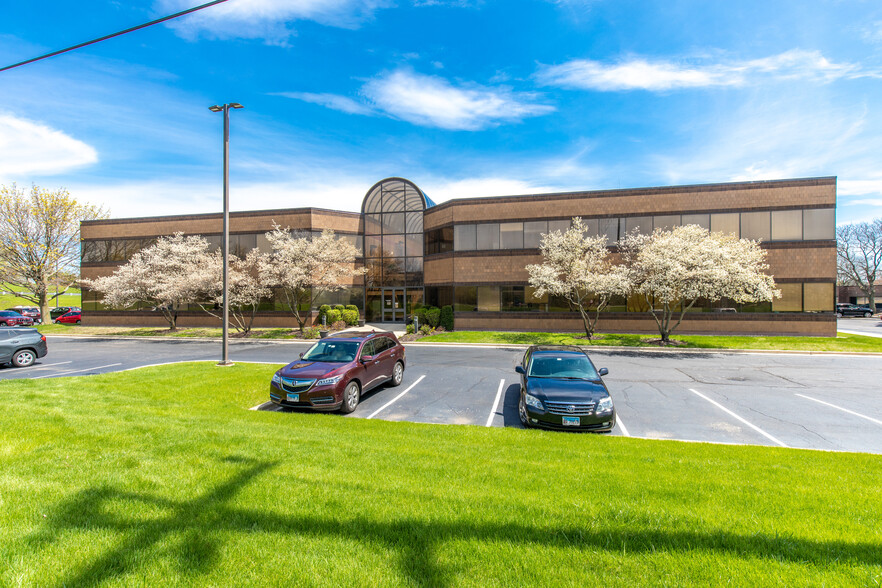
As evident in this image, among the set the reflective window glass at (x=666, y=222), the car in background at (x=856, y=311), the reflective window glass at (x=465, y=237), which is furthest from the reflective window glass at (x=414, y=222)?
the car in background at (x=856, y=311)

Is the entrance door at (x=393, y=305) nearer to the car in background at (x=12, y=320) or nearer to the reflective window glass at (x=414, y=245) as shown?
the reflective window glass at (x=414, y=245)

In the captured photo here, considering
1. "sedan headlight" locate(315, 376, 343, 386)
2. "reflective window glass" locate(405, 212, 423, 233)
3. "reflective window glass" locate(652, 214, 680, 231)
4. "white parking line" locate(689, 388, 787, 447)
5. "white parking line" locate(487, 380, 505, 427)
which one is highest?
"reflective window glass" locate(405, 212, 423, 233)

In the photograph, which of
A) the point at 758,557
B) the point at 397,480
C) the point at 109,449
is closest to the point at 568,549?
the point at 758,557

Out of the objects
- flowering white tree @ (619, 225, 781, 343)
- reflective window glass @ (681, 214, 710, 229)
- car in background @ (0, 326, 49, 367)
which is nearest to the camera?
car in background @ (0, 326, 49, 367)

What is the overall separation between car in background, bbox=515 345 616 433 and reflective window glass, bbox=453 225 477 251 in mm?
19673

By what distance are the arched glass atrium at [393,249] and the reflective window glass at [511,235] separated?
730 centimetres

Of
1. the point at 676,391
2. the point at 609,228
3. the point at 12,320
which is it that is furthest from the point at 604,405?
the point at 12,320

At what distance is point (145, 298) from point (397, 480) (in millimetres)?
30855

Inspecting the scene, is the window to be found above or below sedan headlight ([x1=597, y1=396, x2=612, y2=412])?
above

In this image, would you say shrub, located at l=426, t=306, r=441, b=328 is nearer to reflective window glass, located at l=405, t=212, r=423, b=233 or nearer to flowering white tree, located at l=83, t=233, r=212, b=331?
reflective window glass, located at l=405, t=212, r=423, b=233

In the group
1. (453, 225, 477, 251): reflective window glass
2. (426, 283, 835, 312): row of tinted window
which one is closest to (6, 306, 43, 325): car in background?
(426, 283, 835, 312): row of tinted window

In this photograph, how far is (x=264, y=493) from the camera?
4.23m

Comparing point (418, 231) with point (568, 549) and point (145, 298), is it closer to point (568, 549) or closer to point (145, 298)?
point (145, 298)

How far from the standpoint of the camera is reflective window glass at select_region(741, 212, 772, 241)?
80.0 ft
